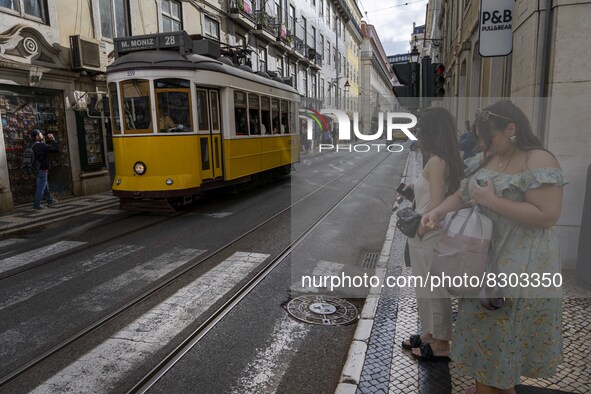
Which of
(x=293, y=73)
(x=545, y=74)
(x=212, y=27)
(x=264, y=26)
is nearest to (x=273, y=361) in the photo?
(x=545, y=74)

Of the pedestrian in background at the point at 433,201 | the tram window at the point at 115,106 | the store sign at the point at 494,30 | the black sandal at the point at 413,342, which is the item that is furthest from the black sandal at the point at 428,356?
the tram window at the point at 115,106

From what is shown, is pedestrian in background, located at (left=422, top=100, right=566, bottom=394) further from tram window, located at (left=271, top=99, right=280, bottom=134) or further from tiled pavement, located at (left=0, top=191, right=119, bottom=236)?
tram window, located at (left=271, top=99, right=280, bottom=134)

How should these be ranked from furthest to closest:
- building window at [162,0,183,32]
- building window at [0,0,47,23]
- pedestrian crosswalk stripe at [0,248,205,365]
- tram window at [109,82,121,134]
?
building window at [162,0,183,32] < building window at [0,0,47,23] < tram window at [109,82,121,134] < pedestrian crosswalk stripe at [0,248,205,365]

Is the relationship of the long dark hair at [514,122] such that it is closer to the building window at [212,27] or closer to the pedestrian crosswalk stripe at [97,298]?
the pedestrian crosswalk stripe at [97,298]

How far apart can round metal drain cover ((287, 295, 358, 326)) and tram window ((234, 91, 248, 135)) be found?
6768 mm

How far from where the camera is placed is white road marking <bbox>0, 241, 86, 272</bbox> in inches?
247

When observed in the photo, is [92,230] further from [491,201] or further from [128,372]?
[491,201]

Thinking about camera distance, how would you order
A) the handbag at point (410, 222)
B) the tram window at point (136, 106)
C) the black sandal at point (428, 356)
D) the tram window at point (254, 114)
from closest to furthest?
the handbag at point (410, 222), the black sandal at point (428, 356), the tram window at point (136, 106), the tram window at point (254, 114)

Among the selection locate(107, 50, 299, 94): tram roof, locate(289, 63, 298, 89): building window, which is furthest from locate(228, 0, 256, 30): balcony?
locate(107, 50, 299, 94): tram roof

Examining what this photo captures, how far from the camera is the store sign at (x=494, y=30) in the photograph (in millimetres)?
5617

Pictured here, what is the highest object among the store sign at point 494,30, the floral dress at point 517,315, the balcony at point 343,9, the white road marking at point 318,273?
the balcony at point 343,9

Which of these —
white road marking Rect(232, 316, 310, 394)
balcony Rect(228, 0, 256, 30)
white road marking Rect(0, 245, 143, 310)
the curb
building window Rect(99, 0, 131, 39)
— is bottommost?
white road marking Rect(232, 316, 310, 394)

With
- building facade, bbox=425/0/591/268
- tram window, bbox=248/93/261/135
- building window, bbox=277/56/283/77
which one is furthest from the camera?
building window, bbox=277/56/283/77

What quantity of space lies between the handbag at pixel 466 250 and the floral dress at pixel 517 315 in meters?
0.10
